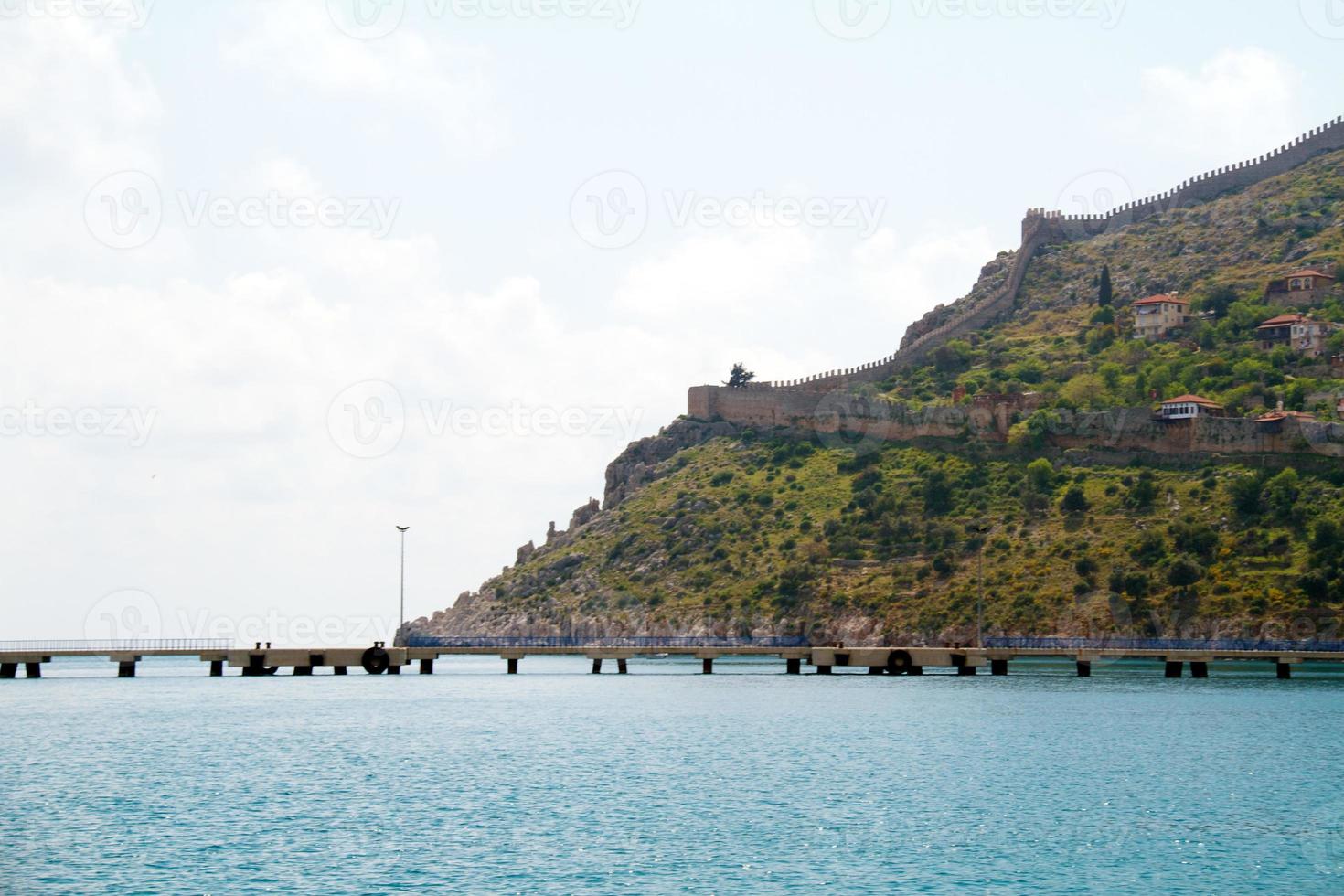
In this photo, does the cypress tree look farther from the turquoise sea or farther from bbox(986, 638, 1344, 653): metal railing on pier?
the turquoise sea

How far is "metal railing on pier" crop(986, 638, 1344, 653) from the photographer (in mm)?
Answer: 105125

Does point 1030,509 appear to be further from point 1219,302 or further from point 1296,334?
point 1219,302

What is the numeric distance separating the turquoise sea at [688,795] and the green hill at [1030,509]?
29.9m

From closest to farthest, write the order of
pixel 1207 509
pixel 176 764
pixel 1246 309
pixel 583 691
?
pixel 176 764, pixel 583 691, pixel 1207 509, pixel 1246 309

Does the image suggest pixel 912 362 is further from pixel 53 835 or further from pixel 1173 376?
pixel 53 835

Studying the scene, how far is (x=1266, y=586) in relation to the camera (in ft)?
369

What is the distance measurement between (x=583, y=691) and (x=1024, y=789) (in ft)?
168

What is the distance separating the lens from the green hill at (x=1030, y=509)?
117062mm

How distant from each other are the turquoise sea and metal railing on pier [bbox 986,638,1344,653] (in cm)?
1774

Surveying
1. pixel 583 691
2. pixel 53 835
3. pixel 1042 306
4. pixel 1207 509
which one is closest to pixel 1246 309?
pixel 1042 306

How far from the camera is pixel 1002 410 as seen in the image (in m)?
145

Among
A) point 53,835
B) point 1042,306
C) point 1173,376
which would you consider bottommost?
point 53,835

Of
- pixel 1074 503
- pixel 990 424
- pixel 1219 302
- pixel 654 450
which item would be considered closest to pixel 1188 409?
pixel 1074 503

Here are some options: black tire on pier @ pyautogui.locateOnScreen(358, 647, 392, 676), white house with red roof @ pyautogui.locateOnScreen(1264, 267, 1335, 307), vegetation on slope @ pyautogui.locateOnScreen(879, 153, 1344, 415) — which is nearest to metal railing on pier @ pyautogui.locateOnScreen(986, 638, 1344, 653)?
vegetation on slope @ pyautogui.locateOnScreen(879, 153, 1344, 415)
